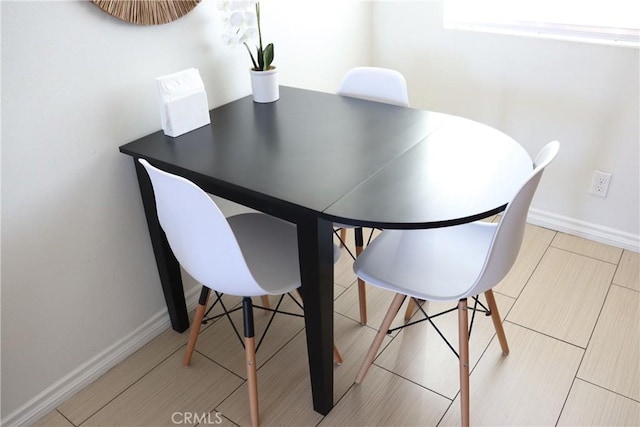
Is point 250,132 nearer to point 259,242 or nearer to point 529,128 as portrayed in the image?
point 259,242

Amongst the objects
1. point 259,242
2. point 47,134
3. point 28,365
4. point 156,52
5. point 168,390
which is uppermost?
point 156,52

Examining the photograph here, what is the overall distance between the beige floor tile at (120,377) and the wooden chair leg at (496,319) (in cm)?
113

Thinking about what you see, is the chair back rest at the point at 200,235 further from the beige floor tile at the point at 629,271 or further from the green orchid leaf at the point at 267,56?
the beige floor tile at the point at 629,271

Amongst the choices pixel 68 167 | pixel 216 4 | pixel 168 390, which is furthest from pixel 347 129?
pixel 168 390

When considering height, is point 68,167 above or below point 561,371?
above

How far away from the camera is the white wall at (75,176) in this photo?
1.43 meters

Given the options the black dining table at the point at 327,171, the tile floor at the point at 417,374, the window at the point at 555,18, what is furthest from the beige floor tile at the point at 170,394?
the window at the point at 555,18

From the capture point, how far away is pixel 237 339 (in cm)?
200

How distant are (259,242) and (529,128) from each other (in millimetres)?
1513

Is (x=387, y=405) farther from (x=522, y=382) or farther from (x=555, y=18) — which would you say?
(x=555, y=18)

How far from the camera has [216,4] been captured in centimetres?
182

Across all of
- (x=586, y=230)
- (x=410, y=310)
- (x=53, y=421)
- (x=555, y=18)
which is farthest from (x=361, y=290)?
(x=555, y=18)

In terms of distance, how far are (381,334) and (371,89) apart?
38.7 inches

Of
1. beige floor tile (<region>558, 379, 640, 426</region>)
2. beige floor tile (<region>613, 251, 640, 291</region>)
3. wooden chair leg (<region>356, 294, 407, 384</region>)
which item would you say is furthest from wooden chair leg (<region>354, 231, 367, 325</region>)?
beige floor tile (<region>613, 251, 640, 291</region>)
